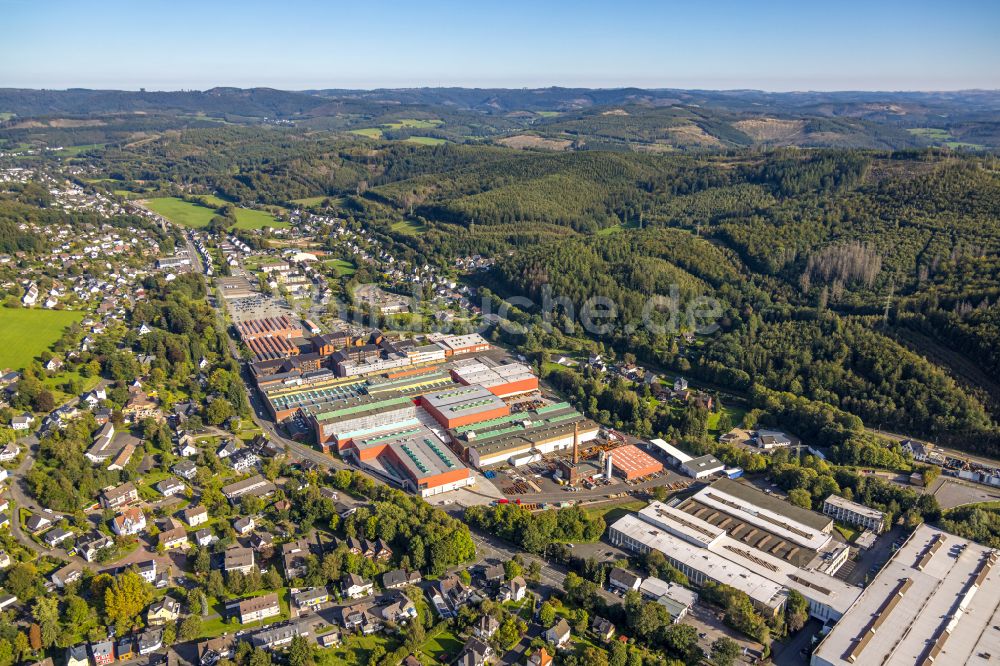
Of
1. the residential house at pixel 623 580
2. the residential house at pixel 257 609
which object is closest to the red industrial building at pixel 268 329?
the residential house at pixel 257 609

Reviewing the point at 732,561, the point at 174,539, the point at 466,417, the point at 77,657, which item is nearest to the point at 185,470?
the point at 174,539

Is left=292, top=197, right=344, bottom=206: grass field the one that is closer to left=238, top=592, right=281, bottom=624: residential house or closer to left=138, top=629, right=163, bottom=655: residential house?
left=238, top=592, right=281, bottom=624: residential house

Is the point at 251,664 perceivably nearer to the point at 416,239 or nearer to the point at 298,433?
the point at 298,433

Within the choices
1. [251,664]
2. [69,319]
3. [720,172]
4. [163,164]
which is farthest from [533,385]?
[163,164]

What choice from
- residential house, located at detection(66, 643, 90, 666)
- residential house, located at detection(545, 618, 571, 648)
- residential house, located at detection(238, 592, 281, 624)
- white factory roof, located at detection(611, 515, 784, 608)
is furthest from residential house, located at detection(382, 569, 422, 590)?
residential house, located at detection(66, 643, 90, 666)

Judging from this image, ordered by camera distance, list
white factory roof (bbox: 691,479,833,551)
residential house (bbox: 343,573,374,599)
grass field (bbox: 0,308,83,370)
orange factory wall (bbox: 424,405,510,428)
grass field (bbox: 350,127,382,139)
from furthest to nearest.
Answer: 1. grass field (bbox: 350,127,382,139)
2. grass field (bbox: 0,308,83,370)
3. orange factory wall (bbox: 424,405,510,428)
4. white factory roof (bbox: 691,479,833,551)
5. residential house (bbox: 343,573,374,599)

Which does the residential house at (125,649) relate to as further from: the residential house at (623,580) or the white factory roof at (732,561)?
the white factory roof at (732,561)
